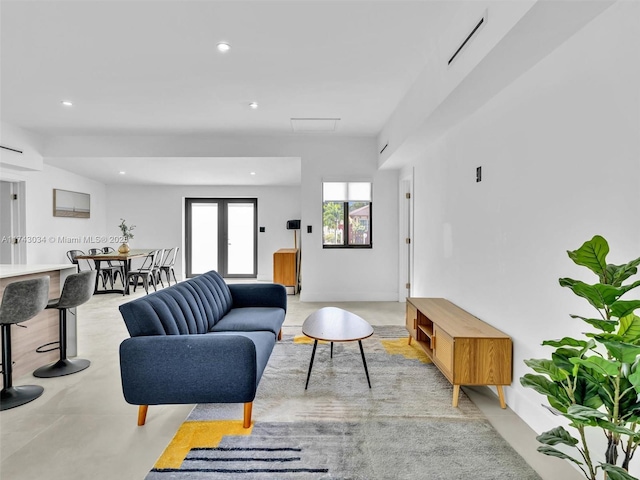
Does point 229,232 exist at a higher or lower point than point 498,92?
lower

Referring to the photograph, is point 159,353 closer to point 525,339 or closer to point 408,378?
point 408,378

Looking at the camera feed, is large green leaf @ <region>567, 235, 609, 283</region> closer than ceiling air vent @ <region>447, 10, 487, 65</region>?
Yes

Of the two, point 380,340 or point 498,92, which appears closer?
point 498,92

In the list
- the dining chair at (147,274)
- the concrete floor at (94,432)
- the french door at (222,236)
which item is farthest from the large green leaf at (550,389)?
the french door at (222,236)

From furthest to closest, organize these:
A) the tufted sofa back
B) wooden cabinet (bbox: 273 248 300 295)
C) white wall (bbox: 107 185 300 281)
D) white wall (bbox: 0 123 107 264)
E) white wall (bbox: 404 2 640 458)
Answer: white wall (bbox: 107 185 300 281) → wooden cabinet (bbox: 273 248 300 295) → white wall (bbox: 0 123 107 264) → the tufted sofa back → white wall (bbox: 404 2 640 458)

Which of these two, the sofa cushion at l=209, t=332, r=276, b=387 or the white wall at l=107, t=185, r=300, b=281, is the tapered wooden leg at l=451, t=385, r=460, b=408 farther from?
the white wall at l=107, t=185, r=300, b=281

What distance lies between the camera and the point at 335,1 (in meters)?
2.30

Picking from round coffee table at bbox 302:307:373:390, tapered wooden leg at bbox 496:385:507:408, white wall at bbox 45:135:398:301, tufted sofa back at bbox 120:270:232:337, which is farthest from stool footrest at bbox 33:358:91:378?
tapered wooden leg at bbox 496:385:507:408

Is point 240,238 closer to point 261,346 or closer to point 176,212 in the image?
point 176,212

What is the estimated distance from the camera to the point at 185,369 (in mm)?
2078

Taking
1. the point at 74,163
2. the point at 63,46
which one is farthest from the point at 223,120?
the point at 74,163

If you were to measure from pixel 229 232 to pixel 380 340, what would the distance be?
556 centimetres

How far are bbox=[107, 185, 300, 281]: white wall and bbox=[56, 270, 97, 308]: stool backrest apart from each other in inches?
200

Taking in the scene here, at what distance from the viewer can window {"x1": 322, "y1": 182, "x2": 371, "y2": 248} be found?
19.1ft
